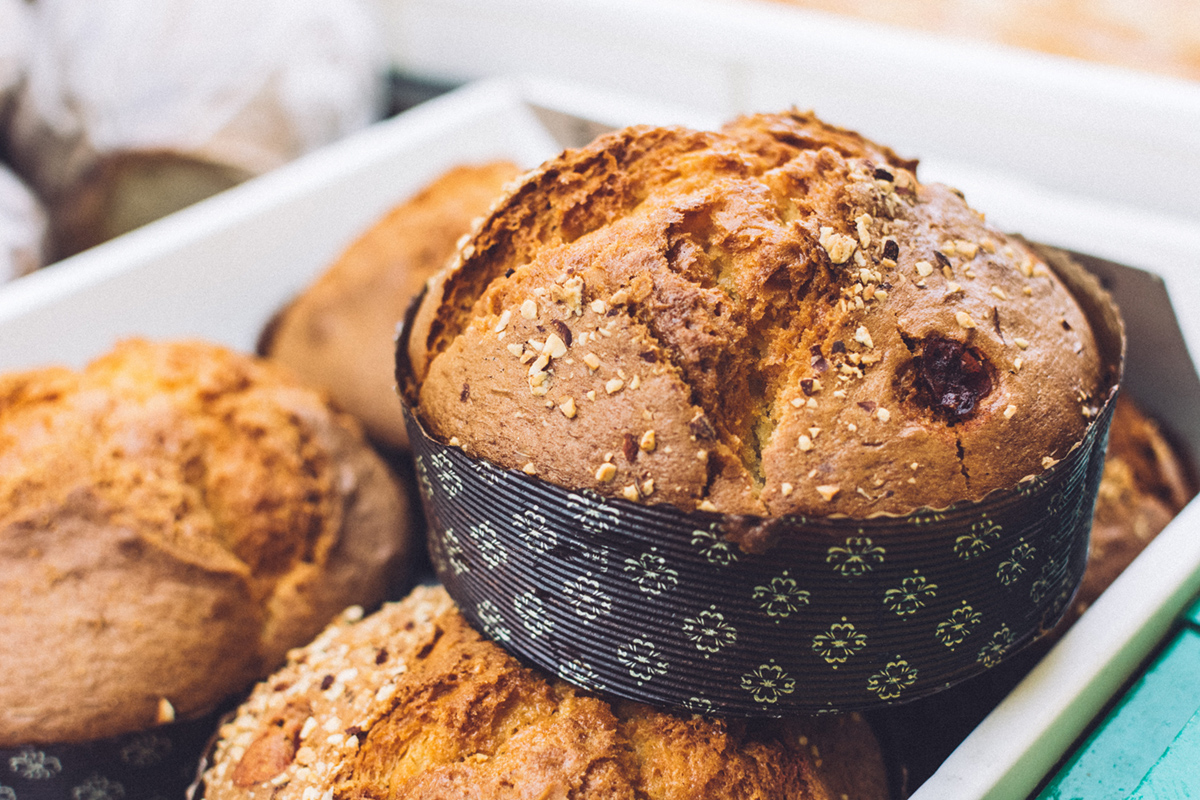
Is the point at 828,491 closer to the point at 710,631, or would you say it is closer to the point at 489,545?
the point at 710,631

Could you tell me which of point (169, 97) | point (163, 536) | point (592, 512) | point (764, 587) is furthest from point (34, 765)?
point (169, 97)

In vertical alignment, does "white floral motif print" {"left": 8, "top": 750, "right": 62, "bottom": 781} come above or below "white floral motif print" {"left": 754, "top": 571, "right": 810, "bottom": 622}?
below

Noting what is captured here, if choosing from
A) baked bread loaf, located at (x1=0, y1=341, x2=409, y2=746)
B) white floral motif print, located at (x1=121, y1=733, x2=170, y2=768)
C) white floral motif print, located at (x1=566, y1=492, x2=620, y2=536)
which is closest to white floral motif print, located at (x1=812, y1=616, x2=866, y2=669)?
white floral motif print, located at (x1=566, y1=492, x2=620, y2=536)

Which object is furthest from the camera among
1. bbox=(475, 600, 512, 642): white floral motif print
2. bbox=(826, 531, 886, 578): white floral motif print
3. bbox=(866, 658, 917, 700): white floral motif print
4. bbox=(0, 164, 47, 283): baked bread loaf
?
bbox=(0, 164, 47, 283): baked bread loaf

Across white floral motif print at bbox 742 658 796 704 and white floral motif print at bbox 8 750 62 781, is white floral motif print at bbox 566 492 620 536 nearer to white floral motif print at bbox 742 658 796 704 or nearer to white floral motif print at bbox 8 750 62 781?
white floral motif print at bbox 742 658 796 704

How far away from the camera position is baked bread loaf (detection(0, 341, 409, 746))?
1.12 metres

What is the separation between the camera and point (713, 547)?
2.47ft

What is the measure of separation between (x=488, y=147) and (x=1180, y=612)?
1702 mm

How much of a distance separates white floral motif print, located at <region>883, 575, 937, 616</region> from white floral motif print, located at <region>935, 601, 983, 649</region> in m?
0.04

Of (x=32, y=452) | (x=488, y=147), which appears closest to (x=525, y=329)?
(x=32, y=452)

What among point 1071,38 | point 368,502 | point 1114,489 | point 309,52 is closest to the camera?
point 1114,489

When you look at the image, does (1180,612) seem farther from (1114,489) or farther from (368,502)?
(368,502)

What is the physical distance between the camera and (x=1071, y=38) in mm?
1911

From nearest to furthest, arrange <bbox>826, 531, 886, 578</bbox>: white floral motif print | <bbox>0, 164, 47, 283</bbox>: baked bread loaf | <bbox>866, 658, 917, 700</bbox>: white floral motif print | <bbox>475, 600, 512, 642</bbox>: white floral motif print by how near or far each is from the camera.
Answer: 1. <bbox>826, 531, 886, 578</bbox>: white floral motif print
2. <bbox>866, 658, 917, 700</bbox>: white floral motif print
3. <bbox>475, 600, 512, 642</bbox>: white floral motif print
4. <bbox>0, 164, 47, 283</bbox>: baked bread loaf
